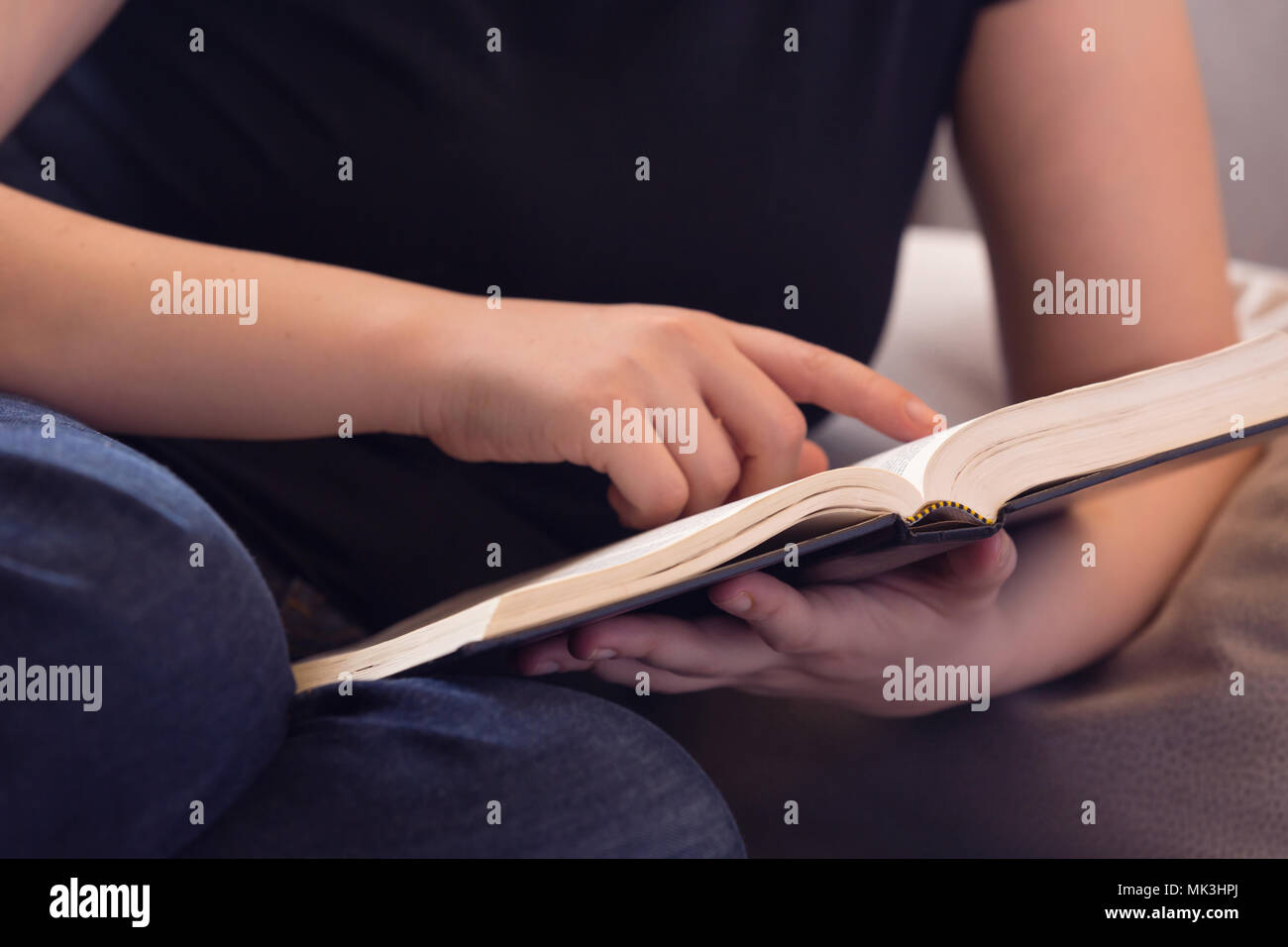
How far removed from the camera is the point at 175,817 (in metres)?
0.35

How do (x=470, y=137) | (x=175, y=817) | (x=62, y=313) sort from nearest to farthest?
(x=175, y=817) → (x=62, y=313) → (x=470, y=137)

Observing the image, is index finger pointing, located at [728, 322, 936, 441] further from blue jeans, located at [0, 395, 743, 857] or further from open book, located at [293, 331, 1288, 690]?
blue jeans, located at [0, 395, 743, 857]

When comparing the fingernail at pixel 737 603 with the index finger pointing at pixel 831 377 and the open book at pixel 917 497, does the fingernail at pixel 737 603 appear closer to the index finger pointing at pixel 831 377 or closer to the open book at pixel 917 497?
the open book at pixel 917 497

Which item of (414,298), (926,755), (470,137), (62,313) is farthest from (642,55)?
(926,755)

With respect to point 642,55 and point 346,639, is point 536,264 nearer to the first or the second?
→ point 642,55

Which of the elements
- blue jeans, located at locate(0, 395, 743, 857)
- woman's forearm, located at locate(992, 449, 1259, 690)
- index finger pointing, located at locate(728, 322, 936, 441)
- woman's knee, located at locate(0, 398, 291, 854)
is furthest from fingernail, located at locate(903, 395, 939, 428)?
woman's knee, located at locate(0, 398, 291, 854)

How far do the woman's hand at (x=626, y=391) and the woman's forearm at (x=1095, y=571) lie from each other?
17 centimetres

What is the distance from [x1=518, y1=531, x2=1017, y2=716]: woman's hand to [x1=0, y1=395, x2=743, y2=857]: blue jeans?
0.12 feet

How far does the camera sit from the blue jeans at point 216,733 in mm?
327

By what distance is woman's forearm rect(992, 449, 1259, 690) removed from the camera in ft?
1.94

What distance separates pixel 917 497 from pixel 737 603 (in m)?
0.08

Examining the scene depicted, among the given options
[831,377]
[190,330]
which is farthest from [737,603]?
[190,330]

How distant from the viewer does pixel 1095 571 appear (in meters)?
0.63
